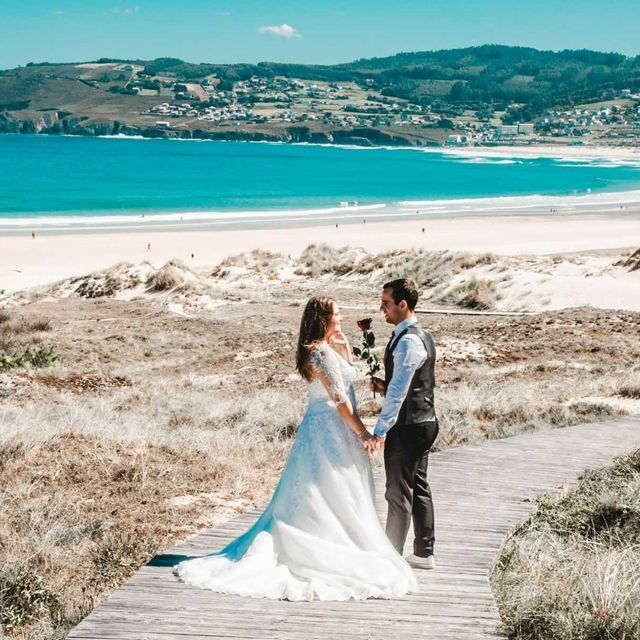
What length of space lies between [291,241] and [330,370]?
39465mm

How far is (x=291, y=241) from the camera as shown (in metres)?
44.7

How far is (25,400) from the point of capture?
13.6m

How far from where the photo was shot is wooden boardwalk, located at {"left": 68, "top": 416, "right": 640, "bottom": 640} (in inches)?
196

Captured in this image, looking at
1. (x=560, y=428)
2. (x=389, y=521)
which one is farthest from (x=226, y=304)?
(x=389, y=521)

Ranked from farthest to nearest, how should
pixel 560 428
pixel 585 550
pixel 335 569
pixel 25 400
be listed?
1. pixel 25 400
2. pixel 560 428
3. pixel 585 550
4. pixel 335 569

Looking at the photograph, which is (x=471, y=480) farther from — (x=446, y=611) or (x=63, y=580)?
(x=63, y=580)

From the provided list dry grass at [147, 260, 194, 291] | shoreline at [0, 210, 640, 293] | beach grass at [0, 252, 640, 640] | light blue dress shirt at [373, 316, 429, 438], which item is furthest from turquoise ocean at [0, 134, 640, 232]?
light blue dress shirt at [373, 316, 429, 438]

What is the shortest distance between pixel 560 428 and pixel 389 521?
5013 millimetres

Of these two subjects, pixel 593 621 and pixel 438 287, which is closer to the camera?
pixel 593 621

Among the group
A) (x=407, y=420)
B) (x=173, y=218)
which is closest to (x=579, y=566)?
(x=407, y=420)

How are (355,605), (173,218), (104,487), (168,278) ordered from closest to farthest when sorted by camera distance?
(355,605) < (104,487) < (168,278) < (173,218)

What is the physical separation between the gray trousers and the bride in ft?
0.67

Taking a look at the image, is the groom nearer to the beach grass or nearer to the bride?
the bride

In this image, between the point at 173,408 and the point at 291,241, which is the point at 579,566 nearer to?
the point at 173,408
